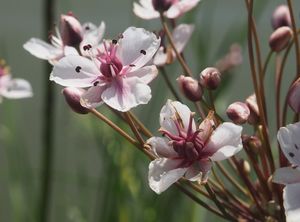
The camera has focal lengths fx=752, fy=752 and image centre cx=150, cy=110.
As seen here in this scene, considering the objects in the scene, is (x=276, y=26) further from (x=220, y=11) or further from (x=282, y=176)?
(x=220, y=11)

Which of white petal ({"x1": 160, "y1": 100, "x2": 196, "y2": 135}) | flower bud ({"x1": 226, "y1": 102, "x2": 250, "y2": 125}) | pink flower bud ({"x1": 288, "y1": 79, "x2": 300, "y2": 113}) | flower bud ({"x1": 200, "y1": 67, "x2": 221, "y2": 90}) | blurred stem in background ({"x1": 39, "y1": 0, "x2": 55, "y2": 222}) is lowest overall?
blurred stem in background ({"x1": 39, "y1": 0, "x2": 55, "y2": 222})

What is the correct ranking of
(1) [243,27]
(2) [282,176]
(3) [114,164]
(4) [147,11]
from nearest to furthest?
(2) [282,176], (4) [147,11], (3) [114,164], (1) [243,27]

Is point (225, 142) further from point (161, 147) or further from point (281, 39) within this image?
point (281, 39)

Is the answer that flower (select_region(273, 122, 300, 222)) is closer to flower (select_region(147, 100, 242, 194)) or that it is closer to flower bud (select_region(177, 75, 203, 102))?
flower (select_region(147, 100, 242, 194))

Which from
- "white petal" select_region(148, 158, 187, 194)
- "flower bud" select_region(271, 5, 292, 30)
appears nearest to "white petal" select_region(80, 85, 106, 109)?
"white petal" select_region(148, 158, 187, 194)

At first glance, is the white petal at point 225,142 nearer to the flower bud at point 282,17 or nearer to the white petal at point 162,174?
the white petal at point 162,174

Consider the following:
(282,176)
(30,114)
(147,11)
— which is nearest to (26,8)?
(30,114)

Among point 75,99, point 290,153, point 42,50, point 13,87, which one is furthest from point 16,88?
point 290,153

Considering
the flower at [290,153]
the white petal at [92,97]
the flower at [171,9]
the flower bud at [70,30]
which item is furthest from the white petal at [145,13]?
the flower at [290,153]
